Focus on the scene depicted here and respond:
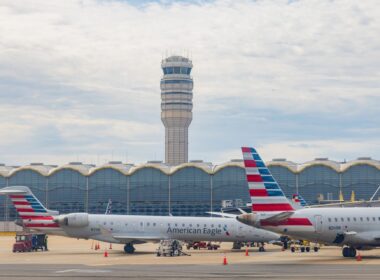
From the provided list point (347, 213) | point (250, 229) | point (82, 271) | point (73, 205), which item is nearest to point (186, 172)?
point (73, 205)

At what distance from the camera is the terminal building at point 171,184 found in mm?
143750

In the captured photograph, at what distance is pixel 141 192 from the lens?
150750 millimetres

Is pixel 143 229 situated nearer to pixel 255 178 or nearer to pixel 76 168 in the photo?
pixel 255 178

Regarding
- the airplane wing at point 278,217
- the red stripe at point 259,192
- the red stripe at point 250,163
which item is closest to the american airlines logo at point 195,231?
the airplane wing at point 278,217

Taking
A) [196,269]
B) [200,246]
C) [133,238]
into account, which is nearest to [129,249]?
[133,238]

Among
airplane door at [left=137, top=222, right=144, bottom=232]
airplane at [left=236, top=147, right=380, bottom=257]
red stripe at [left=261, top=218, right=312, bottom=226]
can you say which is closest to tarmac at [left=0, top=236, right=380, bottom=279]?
airplane at [left=236, top=147, right=380, bottom=257]

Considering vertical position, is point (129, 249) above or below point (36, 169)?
below

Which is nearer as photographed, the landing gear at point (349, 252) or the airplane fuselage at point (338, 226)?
the airplane fuselage at point (338, 226)

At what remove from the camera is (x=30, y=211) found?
72250mm

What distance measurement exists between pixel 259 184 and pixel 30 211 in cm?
2900

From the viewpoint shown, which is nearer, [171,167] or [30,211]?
[30,211]

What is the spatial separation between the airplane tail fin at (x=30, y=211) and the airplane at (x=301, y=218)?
2561cm

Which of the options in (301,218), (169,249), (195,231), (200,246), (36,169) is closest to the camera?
(301,218)

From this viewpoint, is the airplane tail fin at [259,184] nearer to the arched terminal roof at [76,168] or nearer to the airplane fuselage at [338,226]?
the airplane fuselage at [338,226]
